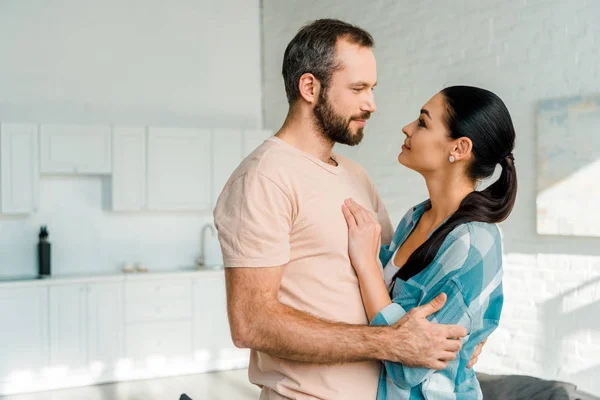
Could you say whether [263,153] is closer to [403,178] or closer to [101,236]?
[403,178]

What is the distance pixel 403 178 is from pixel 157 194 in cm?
265

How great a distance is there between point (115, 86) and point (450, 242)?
6145mm

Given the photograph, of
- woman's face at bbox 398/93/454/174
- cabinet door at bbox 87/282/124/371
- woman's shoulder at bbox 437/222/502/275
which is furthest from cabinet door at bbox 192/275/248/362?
woman's shoulder at bbox 437/222/502/275

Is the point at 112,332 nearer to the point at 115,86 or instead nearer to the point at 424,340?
the point at 115,86

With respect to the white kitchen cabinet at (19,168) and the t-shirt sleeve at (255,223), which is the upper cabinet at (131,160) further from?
the t-shirt sleeve at (255,223)

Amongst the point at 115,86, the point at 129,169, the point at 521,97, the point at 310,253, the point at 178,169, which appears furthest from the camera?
the point at 115,86

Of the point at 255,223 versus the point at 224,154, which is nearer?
the point at 255,223

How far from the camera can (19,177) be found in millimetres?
6738

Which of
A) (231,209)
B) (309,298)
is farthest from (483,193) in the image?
(231,209)

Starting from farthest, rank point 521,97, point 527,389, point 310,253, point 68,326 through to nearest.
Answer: point 68,326 → point 521,97 → point 527,389 → point 310,253

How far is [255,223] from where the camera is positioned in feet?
6.35

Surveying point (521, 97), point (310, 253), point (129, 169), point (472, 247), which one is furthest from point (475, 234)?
point (129, 169)

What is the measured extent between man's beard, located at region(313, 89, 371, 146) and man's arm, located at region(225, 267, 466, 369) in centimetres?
45

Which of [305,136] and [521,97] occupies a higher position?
[521,97]
